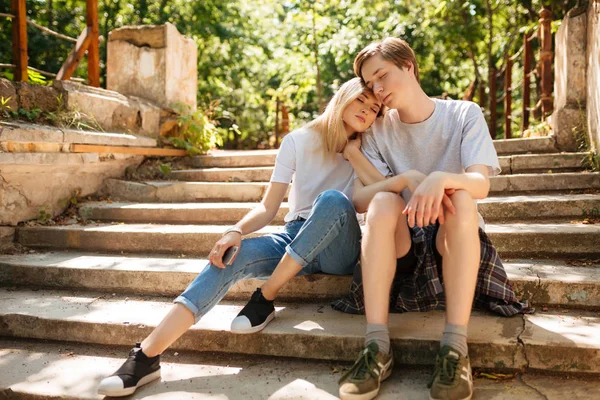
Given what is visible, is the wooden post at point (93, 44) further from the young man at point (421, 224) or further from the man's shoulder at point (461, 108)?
the man's shoulder at point (461, 108)

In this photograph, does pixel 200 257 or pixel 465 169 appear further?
pixel 200 257

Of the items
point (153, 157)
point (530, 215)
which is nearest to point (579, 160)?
point (530, 215)

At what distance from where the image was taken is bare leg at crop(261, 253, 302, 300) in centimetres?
212

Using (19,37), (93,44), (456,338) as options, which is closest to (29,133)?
(19,37)

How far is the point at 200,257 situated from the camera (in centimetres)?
310

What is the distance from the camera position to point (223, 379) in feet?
6.63

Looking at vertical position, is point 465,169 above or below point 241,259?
above

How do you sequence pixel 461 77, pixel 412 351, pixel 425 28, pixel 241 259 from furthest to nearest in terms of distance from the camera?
1. pixel 461 77
2. pixel 425 28
3. pixel 241 259
4. pixel 412 351

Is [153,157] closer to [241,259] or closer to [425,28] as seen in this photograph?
[241,259]

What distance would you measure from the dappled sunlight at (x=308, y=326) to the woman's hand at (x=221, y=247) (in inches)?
17.4

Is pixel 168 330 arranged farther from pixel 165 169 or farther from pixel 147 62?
pixel 147 62

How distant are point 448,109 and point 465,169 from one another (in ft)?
1.06

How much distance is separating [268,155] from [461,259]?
290cm

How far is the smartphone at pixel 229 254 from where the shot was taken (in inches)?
82.4
